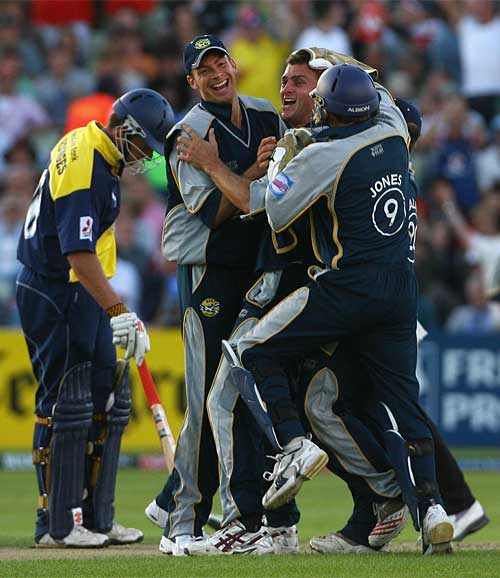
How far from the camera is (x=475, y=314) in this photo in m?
15.3

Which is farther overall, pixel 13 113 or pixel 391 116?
pixel 13 113

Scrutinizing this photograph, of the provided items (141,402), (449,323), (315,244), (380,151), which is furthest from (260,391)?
(449,323)

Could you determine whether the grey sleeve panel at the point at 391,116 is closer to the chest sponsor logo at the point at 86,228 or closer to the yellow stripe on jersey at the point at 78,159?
the yellow stripe on jersey at the point at 78,159

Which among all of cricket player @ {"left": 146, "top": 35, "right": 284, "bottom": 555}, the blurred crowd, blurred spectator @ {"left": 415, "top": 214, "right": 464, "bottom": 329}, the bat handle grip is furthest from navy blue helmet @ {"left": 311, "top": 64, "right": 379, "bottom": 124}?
blurred spectator @ {"left": 415, "top": 214, "right": 464, "bottom": 329}

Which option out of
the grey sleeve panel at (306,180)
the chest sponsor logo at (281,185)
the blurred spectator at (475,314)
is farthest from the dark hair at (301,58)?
the blurred spectator at (475,314)

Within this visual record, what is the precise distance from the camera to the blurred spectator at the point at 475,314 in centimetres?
1505

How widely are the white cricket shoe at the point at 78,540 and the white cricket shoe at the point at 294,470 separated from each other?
1.54m

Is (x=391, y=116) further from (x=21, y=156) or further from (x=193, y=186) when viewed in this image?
(x=21, y=156)

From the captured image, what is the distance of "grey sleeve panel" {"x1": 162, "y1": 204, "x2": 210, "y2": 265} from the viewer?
7613mm

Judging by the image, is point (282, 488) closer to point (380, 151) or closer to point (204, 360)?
point (204, 360)

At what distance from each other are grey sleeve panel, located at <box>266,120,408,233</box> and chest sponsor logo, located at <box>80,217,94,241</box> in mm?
1257

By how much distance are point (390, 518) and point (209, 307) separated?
149cm

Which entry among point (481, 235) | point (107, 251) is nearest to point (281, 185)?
point (107, 251)

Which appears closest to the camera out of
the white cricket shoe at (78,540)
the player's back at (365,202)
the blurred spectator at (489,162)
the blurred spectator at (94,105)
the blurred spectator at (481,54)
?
the player's back at (365,202)
